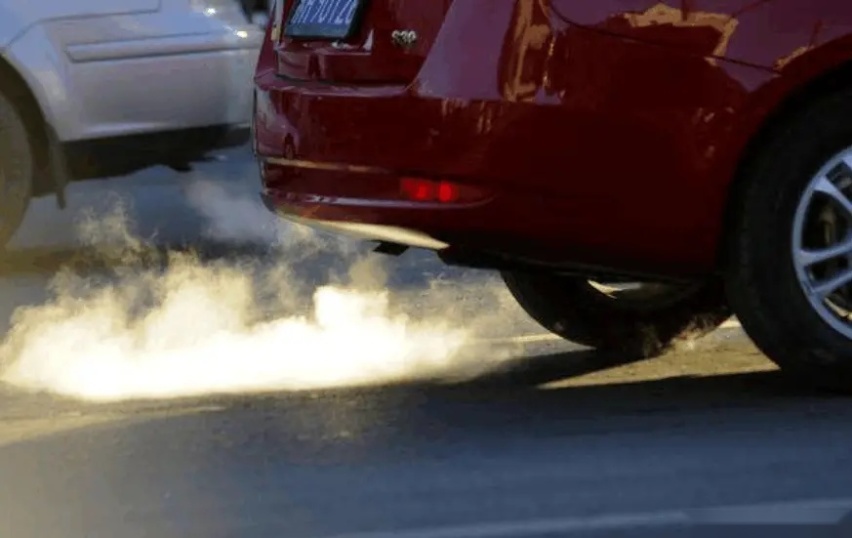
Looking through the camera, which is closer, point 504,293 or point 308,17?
point 308,17

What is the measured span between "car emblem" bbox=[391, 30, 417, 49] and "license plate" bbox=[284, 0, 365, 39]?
0.18m

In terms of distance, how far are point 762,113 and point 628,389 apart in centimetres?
104

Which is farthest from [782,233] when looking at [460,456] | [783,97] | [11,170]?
[11,170]

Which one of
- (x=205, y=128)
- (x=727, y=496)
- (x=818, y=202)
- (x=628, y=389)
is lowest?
(x=205, y=128)

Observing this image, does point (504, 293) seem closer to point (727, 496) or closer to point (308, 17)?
point (308, 17)

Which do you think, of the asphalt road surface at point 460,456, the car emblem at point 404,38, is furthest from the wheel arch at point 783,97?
the car emblem at point 404,38

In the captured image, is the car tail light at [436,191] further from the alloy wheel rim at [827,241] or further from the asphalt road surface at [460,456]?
the alloy wheel rim at [827,241]

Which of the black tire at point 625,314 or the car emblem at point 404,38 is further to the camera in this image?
the black tire at point 625,314

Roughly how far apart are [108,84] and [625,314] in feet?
10.7

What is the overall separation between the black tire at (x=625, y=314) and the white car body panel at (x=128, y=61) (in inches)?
114

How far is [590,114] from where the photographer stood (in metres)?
5.04

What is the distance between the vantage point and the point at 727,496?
447cm

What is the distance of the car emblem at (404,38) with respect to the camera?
518cm

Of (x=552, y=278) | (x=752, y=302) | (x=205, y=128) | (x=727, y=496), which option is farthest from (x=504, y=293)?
(x=727, y=496)
